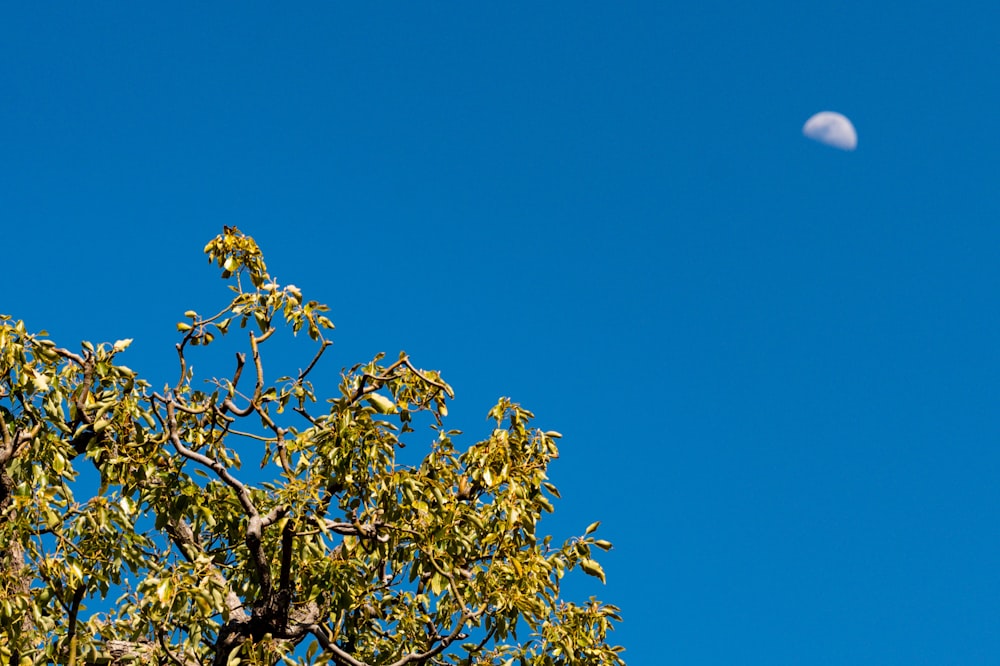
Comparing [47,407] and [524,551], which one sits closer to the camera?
[47,407]

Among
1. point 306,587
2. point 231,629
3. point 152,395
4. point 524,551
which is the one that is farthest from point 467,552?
point 152,395

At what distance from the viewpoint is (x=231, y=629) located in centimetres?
1012

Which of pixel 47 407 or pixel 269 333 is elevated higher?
pixel 269 333

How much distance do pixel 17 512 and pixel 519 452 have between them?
13.2ft

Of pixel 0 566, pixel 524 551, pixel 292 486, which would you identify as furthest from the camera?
pixel 524 551

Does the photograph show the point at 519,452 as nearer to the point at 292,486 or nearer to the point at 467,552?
the point at 467,552

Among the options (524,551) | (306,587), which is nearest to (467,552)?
(524,551)

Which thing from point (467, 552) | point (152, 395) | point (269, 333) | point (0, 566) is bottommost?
point (0, 566)

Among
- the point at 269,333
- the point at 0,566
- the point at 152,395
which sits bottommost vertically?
the point at 0,566

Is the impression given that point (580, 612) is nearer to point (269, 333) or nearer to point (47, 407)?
point (269, 333)

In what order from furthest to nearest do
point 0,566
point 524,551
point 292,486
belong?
1. point 524,551
2. point 292,486
3. point 0,566

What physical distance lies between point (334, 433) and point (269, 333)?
164cm

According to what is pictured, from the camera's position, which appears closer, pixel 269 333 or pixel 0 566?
pixel 0 566

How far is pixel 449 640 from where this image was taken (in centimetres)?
995
